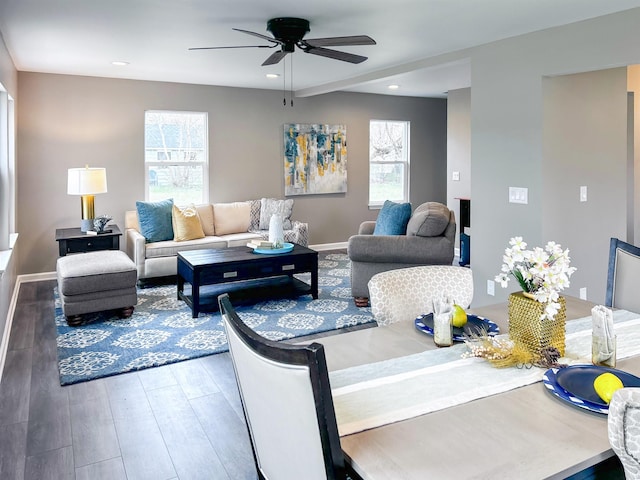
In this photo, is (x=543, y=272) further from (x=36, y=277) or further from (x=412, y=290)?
(x=36, y=277)

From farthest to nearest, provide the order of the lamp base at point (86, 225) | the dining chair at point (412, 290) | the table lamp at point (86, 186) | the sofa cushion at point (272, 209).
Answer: the sofa cushion at point (272, 209) < the lamp base at point (86, 225) < the table lamp at point (86, 186) < the dining chair at point (412, 290)

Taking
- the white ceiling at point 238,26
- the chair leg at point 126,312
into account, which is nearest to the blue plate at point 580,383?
the white ceiling at point 238,26

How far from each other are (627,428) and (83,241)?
5496 millimetres

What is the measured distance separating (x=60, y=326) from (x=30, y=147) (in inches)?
105

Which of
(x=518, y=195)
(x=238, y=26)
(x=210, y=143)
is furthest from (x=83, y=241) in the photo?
(x=518, y=195)

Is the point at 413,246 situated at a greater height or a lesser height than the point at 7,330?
greater

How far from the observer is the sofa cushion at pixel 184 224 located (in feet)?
20.0

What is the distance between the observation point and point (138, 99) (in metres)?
6.53

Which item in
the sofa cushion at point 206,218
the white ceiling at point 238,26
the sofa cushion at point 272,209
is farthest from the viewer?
the sofa cushion at point 272,209

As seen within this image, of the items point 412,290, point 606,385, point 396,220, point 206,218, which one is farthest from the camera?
point 206,218

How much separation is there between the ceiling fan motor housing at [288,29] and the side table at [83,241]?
9.83 feet

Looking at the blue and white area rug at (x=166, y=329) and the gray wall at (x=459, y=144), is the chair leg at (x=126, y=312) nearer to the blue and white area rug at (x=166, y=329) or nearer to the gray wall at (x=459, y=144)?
the blue and white area rug at (x=166, y=329)

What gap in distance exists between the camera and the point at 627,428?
92 centimetres

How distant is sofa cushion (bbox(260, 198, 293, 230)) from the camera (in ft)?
22.8
